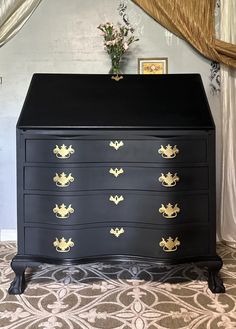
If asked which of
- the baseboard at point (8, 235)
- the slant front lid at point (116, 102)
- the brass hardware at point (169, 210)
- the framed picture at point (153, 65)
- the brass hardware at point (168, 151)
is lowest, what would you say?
the baseboard at point (8, 235)

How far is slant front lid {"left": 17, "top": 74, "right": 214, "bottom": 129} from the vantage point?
174 cm

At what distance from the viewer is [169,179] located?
1.72 metres

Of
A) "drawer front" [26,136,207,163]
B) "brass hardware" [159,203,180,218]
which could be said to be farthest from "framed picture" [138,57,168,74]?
"brass hardware" [159,203,180,218]

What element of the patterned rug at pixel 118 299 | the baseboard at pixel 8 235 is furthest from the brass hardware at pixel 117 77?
the baseboard at pixel 8 235

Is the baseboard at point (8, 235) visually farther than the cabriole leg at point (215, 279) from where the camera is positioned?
Yes

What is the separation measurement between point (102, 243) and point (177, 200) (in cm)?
47

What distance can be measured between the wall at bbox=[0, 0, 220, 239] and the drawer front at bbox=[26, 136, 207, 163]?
949 mm

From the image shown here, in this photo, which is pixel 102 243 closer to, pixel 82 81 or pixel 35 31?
pixel 82 81

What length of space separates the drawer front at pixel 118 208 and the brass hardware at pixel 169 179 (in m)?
0.06

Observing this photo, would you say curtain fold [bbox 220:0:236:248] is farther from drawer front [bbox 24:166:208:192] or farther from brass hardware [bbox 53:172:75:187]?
brass hardware [bbox 53:172:75:187]

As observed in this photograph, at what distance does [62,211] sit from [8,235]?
45.1 inches

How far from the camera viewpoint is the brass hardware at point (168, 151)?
1.71 m

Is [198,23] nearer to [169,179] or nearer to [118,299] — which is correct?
[169,179]

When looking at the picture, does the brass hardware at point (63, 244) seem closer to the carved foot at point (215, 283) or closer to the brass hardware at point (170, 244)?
the brass hardware at point (170, 244)
